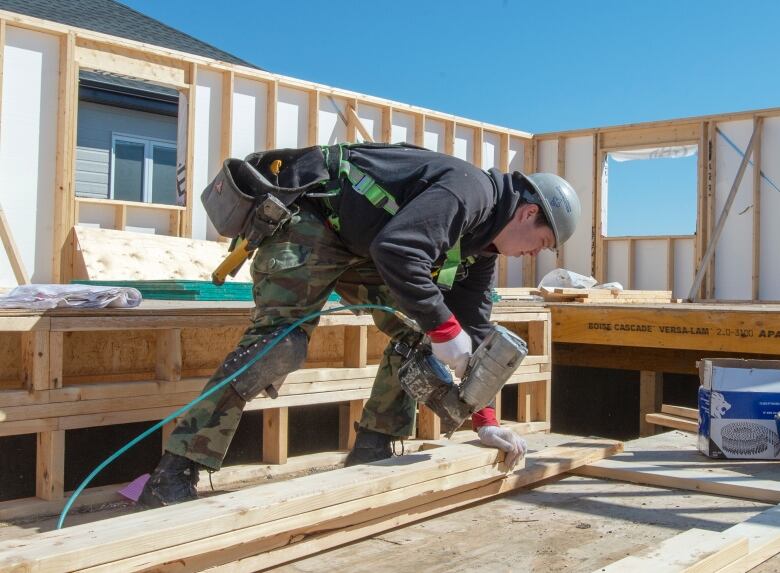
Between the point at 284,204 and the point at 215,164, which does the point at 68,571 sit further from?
the point at 215,164

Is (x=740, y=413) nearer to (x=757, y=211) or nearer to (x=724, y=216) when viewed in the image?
(x=724, y=216)

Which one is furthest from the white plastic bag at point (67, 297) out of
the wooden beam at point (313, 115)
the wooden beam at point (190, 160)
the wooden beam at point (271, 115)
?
the wooden beam at point (313, 115)

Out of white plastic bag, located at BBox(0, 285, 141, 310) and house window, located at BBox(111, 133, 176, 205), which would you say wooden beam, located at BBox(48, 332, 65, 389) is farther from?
house window, located at BBox(111, 133, 176, 205)

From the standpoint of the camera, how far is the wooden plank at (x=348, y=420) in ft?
13.6

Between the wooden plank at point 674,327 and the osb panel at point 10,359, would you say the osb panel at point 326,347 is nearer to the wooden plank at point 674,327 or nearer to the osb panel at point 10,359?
the osb panel at point 10,359

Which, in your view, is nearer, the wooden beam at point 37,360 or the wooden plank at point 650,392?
the wooden beam at point 37,360

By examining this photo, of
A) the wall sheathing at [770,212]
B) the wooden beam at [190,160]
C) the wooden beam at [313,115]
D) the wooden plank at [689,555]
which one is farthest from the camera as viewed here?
the wall sheathing at [770,212]

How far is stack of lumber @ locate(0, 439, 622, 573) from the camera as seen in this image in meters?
1.77

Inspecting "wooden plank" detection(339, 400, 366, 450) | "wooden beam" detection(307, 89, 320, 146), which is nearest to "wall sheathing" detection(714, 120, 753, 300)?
"wooden beam" detection(307, 89, 320, 146)

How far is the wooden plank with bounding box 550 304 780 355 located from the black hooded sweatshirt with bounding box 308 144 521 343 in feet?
9.86

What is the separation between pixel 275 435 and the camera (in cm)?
374

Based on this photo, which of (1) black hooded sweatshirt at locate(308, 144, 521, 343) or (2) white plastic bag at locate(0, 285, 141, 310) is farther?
(2) white plastic bag at locate(0, 285, 141, 310)

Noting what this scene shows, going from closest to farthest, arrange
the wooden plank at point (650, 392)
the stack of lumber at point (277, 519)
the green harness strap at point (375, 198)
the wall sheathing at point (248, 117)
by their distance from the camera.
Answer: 1. the stack of lumber at point (277, 519)
2. the green harness strap at point (375, 198)
3. the wooden plank at point (650, 392)
4. the wall sheathing at point (248, 117)

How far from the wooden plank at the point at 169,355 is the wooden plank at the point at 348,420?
1.05m
